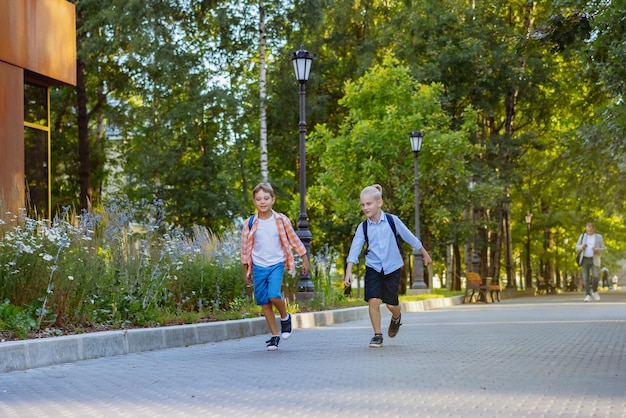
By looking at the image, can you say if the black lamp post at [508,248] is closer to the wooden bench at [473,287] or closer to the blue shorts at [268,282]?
the wooden bench at [473,287]

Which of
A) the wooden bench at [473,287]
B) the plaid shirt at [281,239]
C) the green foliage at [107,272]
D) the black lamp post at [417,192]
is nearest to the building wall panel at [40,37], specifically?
the green foliage at [107,272]

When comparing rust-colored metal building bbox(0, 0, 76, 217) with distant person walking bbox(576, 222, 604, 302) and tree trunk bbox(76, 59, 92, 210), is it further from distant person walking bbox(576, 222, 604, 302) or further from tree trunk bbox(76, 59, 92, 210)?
tree trunk bbox(76, 59, 92, 210)

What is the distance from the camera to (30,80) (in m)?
21.4

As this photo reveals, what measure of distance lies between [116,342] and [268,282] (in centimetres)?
165

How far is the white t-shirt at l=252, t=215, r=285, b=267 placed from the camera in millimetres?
11055

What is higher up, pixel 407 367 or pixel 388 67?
pixel 388 67

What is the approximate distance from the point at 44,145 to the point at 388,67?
689 inches

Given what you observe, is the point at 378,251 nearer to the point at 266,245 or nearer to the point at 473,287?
the point at 266,245

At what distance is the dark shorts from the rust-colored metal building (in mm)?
8651

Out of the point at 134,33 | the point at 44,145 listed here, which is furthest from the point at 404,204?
the point at 44,145

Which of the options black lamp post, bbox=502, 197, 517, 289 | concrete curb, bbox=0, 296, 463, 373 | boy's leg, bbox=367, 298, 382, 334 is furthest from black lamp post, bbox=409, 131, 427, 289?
boy's leg, bbox=367, 298, 382, 334

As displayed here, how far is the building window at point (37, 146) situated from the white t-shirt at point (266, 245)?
11.2 metres

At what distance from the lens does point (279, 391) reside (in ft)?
23.6

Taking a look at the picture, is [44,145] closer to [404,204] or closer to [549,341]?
[549,341]
